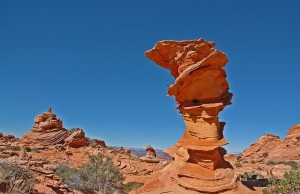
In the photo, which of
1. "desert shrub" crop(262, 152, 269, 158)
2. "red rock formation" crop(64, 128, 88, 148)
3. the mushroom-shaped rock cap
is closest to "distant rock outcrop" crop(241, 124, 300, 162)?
"desert shrub" crop(262, 152, 269, 158)

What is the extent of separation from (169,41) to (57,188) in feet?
43.0

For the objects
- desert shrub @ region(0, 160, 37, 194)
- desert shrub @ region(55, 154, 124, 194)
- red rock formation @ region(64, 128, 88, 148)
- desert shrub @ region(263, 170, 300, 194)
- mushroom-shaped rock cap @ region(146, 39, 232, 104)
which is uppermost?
red rock formation @ region(64, 128, 88, 148)

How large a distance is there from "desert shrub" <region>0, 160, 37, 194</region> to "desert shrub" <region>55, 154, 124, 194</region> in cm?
539

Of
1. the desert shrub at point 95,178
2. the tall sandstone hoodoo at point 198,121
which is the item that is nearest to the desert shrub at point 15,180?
the desert shrub at point 95,178

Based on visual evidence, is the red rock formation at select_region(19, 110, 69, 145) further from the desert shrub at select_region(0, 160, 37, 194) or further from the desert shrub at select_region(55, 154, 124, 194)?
the desert shrub at select_region(0, 160, 37, 194)

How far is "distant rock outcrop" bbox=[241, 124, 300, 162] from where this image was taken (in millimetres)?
53438

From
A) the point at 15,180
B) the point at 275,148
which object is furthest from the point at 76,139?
the point at 275,148

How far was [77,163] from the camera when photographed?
3828 cm

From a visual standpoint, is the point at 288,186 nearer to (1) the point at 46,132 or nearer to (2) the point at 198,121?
(2) the point at 198,121

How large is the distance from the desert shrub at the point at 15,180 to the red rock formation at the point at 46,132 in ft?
84.1

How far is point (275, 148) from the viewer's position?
194ft

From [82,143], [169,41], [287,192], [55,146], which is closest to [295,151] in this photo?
[82,143]

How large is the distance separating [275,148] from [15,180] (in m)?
51.7

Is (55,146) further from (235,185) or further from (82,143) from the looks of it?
(235,185)
